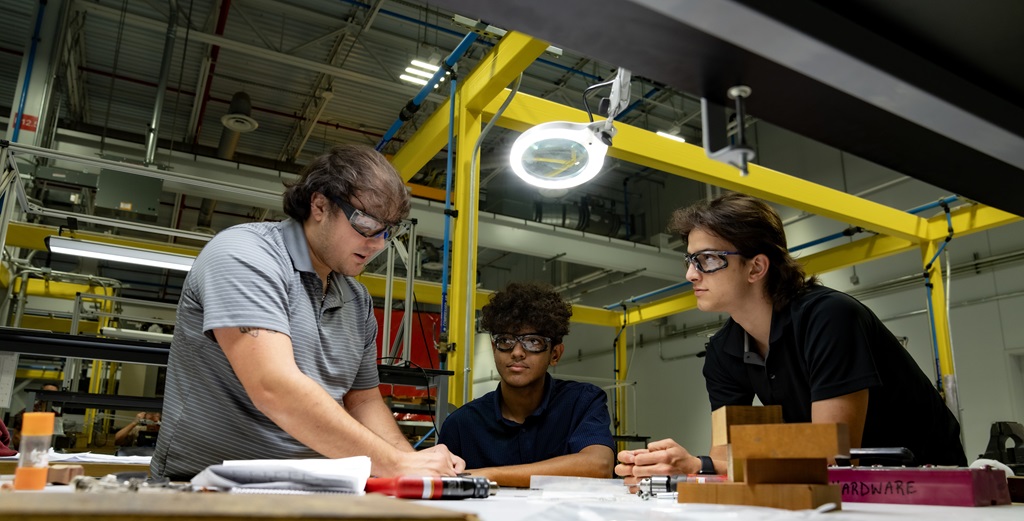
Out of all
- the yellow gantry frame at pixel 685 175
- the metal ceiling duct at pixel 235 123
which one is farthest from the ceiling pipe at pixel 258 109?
the yellow gantry frame at pixel 685 175

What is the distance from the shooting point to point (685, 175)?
4492 millimetres

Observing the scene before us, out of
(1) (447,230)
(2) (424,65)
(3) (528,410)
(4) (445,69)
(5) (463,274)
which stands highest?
(2) (424,65)

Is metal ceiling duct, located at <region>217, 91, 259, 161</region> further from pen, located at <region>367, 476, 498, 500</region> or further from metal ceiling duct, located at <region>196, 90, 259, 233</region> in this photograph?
pen, located at <region>367, 476, 498, 500</region>

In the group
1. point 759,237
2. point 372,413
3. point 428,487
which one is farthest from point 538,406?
point 428,487

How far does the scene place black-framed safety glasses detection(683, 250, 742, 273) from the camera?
204 cm

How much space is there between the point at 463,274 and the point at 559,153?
3.39 ft

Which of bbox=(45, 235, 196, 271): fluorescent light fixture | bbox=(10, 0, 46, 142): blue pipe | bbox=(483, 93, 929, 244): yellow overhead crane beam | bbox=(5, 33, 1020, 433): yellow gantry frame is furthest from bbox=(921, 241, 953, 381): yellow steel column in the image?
bbox=(10, 0, 46, 142): blue pipe

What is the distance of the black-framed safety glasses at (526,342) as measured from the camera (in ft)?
8.21

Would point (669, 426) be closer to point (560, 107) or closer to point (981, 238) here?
point (981, 238)

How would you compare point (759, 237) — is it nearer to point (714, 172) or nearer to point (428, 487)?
point (428, 487)

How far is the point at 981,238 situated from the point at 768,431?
7.94m

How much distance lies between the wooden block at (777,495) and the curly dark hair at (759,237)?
109 centimetres

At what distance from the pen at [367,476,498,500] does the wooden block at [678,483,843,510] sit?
380mm

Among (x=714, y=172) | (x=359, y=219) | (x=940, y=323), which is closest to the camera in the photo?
(x=359, y=219)
